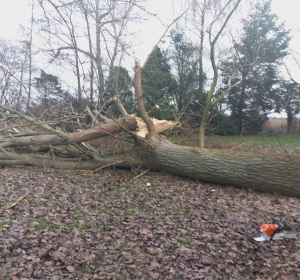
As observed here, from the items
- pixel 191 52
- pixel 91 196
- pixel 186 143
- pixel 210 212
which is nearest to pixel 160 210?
pixel 210 212

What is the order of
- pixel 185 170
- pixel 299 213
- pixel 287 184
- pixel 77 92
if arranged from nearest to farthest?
pixel 299 213, pixel 287 184, pixel 185 170, pixel 77 92

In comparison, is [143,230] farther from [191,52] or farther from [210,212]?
[191,52]

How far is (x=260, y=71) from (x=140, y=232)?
806 inches

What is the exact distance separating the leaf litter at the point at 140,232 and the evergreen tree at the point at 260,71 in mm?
16700

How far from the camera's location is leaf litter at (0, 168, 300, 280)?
2.93 meters

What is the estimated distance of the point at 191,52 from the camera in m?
19.5

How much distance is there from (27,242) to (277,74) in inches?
847

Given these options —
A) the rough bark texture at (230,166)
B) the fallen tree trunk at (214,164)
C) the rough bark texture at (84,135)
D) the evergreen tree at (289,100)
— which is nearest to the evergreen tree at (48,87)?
the rough bark texture at (84,135)

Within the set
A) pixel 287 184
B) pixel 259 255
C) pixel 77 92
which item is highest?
pixel 77 92

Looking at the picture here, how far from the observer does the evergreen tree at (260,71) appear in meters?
20.8

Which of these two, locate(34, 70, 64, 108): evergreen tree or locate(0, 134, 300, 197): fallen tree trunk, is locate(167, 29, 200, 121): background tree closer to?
locate(34, 70, 64, 108): evergreen tree

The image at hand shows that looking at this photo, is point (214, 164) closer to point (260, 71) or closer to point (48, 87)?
point (48, 87)

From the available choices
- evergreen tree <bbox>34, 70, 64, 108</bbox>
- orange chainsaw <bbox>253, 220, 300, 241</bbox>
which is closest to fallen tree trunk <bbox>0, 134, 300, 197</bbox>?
orange chainsaw <bbox>253, 220, 300, 241</bbox>

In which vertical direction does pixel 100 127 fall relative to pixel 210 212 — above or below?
above
